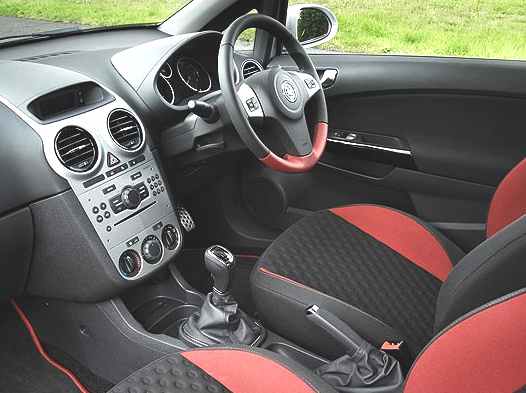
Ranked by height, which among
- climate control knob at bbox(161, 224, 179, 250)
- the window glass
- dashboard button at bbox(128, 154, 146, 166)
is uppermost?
the window glass

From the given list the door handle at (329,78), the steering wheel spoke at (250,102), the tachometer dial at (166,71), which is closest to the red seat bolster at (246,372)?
the steering wheel spoke at (250,102)

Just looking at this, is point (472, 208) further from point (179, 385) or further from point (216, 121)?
point (179, 385)

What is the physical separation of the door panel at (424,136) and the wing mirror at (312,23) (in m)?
0.08

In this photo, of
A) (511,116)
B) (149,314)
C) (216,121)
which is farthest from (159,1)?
(511,116)

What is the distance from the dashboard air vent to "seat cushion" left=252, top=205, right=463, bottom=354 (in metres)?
0.47

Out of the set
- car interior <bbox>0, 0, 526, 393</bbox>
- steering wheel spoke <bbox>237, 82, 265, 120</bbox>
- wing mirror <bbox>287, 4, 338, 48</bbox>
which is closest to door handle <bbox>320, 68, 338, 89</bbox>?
car interior <bbox>0, 0, 526, 393</bbox>

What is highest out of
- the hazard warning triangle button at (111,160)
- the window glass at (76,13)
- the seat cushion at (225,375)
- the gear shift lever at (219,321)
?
the window glass at (76,13)

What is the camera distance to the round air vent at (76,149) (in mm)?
1419

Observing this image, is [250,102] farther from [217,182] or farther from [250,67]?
[217,182]

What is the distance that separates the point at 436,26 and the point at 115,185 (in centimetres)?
109

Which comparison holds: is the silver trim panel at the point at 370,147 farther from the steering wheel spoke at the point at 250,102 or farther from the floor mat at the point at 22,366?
the floor mat at the point at 22,366

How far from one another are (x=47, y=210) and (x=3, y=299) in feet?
0.91

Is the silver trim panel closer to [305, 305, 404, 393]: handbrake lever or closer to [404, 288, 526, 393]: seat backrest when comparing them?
[305, 305, 404, 393]: handbrake lever

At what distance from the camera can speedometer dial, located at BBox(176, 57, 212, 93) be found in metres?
1.82
